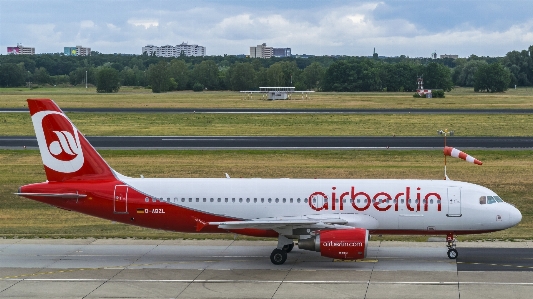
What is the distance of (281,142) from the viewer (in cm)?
7325

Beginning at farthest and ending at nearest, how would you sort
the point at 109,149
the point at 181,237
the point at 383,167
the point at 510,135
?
the point at 510,135 < the point at 109,149 < the point at 383,167 < the point at 181,237

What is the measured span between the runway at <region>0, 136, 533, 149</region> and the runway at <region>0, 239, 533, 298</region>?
33615 millimetres

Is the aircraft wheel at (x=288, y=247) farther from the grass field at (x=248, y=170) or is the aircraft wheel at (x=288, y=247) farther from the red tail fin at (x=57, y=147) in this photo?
the red tail fin at (x=57, y=147)

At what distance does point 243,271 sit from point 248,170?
26.0 m

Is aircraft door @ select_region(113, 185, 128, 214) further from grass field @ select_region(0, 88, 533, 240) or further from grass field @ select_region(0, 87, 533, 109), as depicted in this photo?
grass field @ select_region(0, 87, 533, 109)

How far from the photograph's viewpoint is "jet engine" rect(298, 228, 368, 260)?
3061 cm

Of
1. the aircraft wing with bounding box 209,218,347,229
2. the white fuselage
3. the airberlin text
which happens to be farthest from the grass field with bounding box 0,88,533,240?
the aircraft wing with bounding box 209,218,347,229

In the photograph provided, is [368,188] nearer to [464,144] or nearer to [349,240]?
[349,240]

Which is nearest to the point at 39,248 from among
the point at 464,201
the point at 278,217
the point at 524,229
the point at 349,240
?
the point at 278,217

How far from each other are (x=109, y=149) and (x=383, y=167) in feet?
77.6

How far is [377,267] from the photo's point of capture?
104ft

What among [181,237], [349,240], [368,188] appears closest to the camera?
[349,240]

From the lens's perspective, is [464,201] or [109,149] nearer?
[464,201]

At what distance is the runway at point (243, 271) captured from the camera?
28172 millimetres
